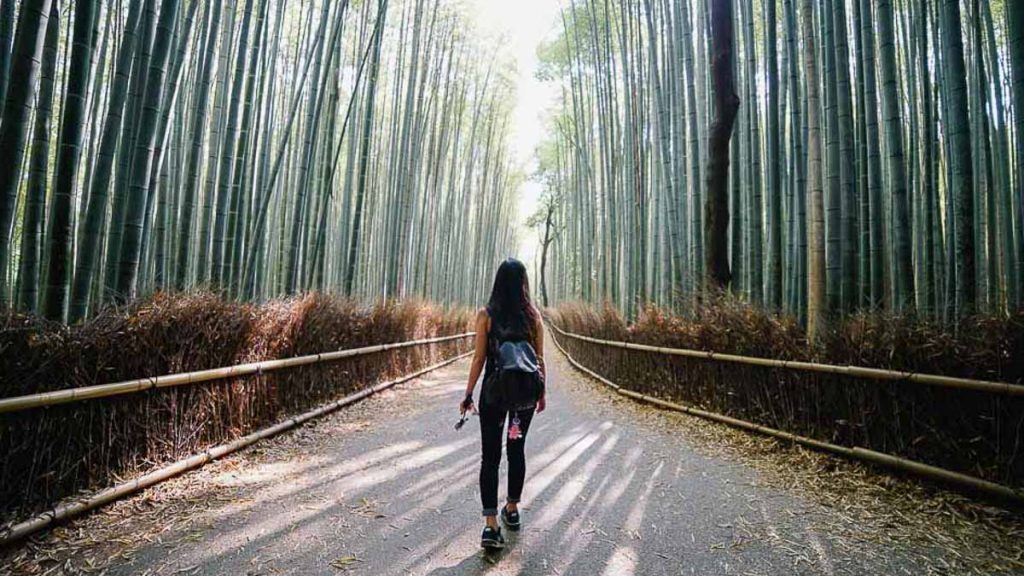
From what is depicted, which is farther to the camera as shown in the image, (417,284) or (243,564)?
(417,284)

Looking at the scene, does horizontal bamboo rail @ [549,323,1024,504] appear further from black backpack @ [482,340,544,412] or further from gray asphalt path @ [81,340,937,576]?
black backpack @ [482,340,544,412]

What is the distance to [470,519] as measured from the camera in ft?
7.26

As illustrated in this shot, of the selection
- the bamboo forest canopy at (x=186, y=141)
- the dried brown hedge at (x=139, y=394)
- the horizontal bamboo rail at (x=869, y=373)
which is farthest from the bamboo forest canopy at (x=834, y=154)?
the dried brown hedge at (x=139, y=394)

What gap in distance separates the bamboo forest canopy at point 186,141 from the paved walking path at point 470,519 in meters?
1.21

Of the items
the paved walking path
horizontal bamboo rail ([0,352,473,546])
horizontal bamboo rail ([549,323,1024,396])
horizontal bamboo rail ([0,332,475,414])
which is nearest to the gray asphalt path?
the paved walking path

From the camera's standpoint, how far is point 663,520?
225cm

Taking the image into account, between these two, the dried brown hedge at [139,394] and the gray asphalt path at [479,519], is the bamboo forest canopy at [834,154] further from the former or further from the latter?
the dried brown hedge at [139,394]

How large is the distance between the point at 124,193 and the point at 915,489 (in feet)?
14.5

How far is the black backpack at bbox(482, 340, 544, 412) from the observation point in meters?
1.90

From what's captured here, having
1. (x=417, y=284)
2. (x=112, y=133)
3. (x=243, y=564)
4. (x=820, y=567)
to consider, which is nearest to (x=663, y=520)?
(x=820, y=567)

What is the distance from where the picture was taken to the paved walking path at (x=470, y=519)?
1.82 m

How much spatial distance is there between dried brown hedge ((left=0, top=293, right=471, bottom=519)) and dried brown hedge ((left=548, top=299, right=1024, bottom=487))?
337cm

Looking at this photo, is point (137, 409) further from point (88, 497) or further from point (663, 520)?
point (663, 520)

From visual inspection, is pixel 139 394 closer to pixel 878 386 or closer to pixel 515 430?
pixel 515 430
